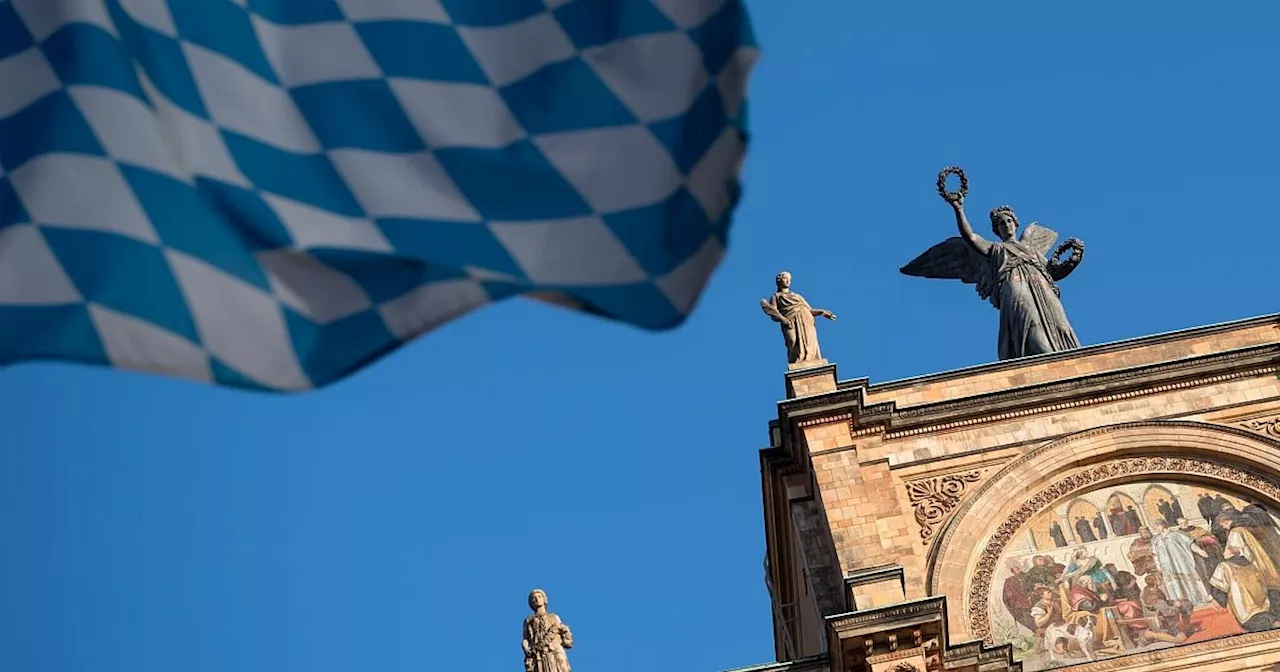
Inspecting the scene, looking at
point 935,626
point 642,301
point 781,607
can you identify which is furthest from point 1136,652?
point 642,301

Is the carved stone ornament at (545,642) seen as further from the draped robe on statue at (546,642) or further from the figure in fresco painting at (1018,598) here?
the figure in fresco painting at (1018,598)

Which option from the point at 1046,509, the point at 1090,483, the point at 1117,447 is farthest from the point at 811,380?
the point at 1117,447

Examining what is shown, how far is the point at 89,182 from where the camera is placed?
6832 mm

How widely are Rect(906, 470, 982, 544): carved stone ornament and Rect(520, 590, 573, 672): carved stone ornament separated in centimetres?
413

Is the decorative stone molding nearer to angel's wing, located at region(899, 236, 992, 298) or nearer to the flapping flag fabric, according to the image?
angel's wing, located at region(899, 236, 992, 298)

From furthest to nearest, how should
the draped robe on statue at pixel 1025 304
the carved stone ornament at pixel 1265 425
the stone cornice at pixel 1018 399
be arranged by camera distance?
1. the draped robe on statue at pixel 1025 304
2. the stone cornice at pixel 1018 399
3. the carved stone ornament at pixel 1265 425

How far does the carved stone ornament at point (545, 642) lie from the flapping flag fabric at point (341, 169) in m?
15.2

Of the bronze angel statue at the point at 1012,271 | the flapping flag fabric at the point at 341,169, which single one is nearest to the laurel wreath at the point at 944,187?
the bronze angel statue at the point at 1012,271

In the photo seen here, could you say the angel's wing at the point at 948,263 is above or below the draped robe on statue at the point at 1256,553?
above

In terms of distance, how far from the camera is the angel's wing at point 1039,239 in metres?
27.0

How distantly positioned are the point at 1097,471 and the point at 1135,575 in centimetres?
145

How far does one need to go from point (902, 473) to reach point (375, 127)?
1656cm

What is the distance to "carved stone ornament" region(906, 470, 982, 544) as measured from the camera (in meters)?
22.5

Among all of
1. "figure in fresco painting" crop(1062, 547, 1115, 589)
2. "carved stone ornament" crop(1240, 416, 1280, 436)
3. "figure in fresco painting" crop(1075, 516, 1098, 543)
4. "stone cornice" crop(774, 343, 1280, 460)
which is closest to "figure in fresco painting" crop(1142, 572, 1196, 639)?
"figure in fresco painting" crop(1062, 547, 1115, 589)
